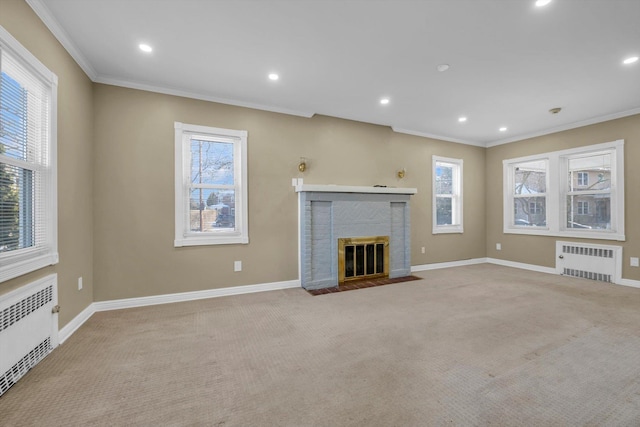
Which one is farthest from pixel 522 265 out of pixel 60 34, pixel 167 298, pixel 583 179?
pixel 60 34

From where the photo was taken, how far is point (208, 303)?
342cm

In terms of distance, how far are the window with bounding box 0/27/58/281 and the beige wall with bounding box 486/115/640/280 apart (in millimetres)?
6914

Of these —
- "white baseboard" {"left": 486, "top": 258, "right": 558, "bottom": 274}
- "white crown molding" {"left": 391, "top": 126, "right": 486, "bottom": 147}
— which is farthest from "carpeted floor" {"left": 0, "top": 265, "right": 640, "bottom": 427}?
"white crown molding" {"left": 391, "top": 126, "right": 486, "bottom": 147}

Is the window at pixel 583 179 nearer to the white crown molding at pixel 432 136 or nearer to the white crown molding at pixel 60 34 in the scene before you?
the white crown molding at pixel 432 136

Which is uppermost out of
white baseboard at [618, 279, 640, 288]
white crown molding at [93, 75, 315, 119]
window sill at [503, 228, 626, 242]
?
white crown molding at [93, 75, 315, 119]

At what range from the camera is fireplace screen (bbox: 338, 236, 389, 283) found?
4230 mm

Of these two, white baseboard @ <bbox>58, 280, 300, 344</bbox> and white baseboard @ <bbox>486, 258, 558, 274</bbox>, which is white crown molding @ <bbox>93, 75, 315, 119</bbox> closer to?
white baseboard @ <bbox>58, 280, 300, 344</bbox>

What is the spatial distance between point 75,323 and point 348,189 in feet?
11.5

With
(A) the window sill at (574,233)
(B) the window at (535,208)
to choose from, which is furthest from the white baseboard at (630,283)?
(B) the window at (535,208)

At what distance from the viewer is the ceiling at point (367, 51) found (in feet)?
6.92

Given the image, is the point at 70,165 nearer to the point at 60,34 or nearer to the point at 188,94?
the point at 60,34

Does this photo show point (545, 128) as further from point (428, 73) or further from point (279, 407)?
point (279, 407)

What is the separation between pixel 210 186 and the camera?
12.1ft

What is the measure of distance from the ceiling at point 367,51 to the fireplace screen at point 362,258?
2052mm
